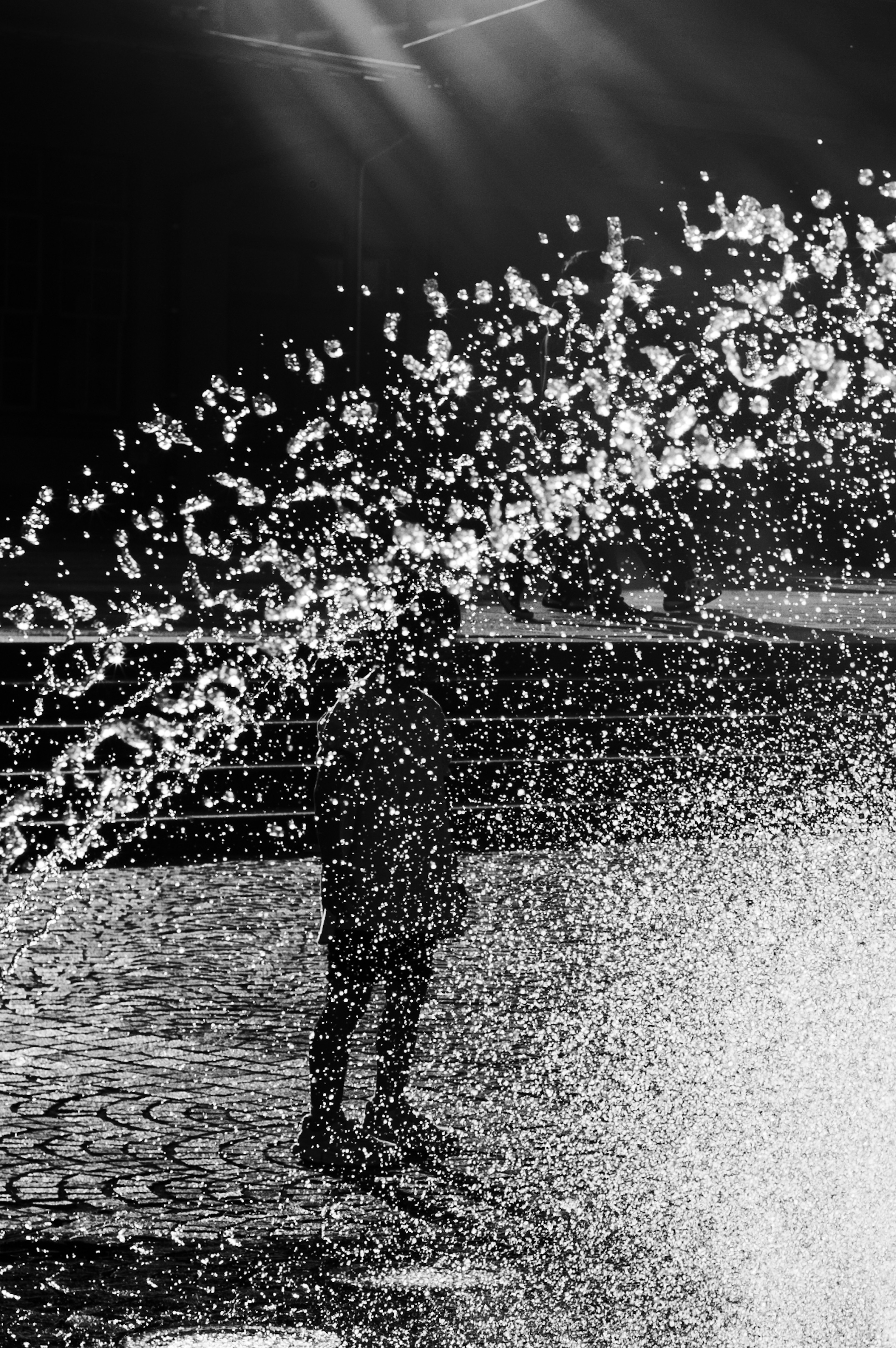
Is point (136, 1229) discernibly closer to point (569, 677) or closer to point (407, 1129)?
point (407, 1129)

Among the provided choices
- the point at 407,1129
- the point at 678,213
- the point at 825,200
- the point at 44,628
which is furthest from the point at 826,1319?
the point at 678,213

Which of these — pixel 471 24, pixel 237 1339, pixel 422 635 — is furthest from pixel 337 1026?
pixel 471 24

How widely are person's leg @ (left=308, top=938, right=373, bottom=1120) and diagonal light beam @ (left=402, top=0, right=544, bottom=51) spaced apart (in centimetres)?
1650

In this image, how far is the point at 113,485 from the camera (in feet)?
83.8

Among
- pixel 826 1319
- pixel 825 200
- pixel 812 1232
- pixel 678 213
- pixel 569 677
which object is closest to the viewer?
pixel 826 1319

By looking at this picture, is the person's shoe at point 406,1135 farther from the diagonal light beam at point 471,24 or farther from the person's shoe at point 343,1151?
the diagonal light beam at point 471,24

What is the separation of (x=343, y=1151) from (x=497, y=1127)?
54 cm

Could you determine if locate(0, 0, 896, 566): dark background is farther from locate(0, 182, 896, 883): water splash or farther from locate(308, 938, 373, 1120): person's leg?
locate(308, 938, 373, 1120): person's leg

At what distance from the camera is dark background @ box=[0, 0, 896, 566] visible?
2141cm

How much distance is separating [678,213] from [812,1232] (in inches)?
1179

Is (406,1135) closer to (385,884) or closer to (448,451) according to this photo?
(385,884)

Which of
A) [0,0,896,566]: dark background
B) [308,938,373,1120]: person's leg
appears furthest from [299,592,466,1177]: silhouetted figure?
[0,0,896,566]: dark background

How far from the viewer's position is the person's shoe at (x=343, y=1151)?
4773 mm

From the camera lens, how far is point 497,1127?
5180 millimetres
